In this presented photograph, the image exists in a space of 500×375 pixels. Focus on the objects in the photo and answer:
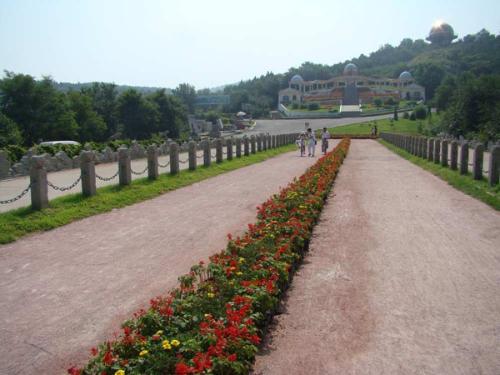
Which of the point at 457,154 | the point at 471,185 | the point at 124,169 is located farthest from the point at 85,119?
the point at 471,185

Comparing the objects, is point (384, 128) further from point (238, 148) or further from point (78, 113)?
point (238, 148)

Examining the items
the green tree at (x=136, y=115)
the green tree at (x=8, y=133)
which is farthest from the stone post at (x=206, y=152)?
the green tree at (x=136, y=115)

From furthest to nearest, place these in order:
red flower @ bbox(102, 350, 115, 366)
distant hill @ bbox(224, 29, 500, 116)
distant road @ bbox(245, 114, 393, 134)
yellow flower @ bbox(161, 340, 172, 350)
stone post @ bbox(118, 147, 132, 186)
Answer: distant hill @ bbox(224, 29, 500, 116) < distant road @ bbox(245, 114, 393, 134) < stone post @ bbox(118, 147, 132, 186) < yellow flower @ bbox(161, 340, 172, 350) < red flower @ bbox(102, 350, 115, 366)

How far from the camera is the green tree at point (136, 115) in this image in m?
61.7

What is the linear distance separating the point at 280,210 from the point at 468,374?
448 centimetres

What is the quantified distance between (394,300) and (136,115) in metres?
59.3

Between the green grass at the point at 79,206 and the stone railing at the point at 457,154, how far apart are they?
8.03 meters

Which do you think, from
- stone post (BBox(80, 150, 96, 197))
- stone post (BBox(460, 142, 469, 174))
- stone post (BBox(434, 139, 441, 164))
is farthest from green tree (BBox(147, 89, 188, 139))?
stone post (BBox(80, 150, 96, 197))

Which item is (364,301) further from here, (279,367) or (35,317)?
(35,317)

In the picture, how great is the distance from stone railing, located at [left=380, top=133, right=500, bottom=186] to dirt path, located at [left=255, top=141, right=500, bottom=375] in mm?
3720

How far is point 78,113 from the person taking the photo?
56.2 metres

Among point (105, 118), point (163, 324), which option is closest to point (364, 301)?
point (163, 324)

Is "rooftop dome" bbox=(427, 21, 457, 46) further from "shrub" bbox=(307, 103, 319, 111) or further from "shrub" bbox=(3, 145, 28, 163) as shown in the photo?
"shrub" bbox=(3, 145, 28, 163)

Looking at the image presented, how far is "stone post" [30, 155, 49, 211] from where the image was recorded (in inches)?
374
